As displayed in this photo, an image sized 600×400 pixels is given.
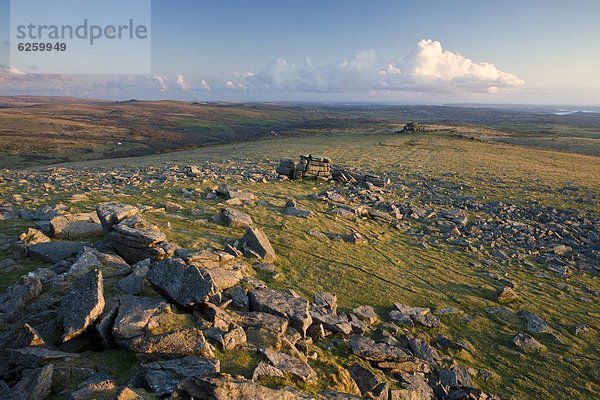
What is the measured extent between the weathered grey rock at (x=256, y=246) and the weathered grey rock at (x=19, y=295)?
6221 mm

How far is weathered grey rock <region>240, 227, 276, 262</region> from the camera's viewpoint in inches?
519

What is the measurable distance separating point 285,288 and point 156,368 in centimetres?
567

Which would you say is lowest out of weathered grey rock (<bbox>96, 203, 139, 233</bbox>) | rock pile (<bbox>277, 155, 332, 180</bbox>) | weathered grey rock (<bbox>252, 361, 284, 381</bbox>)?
weathered grey rock (<bbox>252, 361, 284, 381</bbox>)

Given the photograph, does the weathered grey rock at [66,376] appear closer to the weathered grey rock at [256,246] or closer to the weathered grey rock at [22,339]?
the weathered grey rock at [22,339]

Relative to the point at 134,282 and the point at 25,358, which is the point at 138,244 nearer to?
the point at 134,282

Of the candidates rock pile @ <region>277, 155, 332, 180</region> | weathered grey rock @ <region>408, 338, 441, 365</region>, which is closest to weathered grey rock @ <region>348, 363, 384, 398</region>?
weathered grey rock @ <region>408, 338, 441, 365</region>

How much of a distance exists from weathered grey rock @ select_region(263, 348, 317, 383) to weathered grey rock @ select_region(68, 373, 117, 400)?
2762 mm

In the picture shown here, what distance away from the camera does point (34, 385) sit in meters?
5.73

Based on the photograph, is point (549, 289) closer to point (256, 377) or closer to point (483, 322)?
point (483, 322)

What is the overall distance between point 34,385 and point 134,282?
343 cm

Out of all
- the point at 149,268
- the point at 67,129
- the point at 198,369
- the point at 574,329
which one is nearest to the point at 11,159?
the point at 67,129

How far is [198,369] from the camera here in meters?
6.39

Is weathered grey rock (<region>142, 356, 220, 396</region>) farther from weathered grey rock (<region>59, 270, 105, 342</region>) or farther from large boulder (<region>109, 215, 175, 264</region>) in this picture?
large boulder (<region>109, 215, 175, 264</region>)

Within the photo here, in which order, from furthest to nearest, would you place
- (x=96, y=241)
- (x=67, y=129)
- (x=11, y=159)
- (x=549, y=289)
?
(x=67, y=129) → (x=11, y=159) → (x=549, y=289) → (x=96, y=241)
